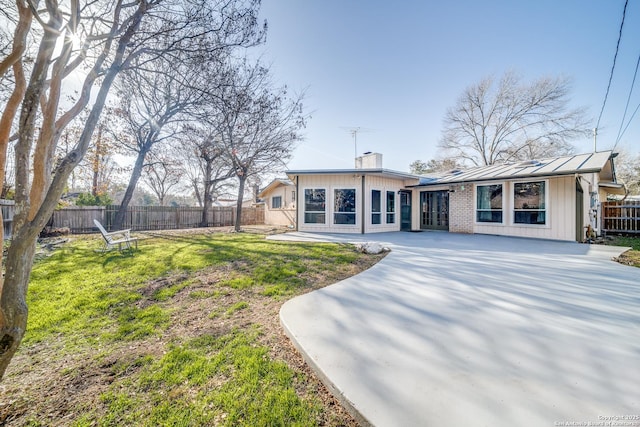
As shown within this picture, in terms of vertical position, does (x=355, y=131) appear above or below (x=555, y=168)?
above

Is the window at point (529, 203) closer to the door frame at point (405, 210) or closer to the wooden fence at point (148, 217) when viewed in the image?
the door frame at point (405, 210)

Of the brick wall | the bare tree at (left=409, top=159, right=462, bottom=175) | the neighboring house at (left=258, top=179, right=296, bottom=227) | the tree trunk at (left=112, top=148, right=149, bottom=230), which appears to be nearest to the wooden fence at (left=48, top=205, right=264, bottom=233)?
the tree trunk at (left=112, top=148, right=149, bottom=230)

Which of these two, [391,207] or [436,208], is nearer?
[391,207]

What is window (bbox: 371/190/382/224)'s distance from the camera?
38.6ft

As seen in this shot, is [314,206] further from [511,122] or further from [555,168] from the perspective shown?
[511,122]

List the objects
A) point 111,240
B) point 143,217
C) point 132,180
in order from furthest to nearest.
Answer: point 143,217, point 132,180, point 111,240

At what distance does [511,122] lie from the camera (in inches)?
854

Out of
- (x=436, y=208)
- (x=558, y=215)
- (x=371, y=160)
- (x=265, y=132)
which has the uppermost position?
(x=265, y=132)

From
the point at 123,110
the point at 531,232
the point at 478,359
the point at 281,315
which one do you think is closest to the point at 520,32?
the point at 531,232

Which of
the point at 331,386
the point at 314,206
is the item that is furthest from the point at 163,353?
the point at 314,206

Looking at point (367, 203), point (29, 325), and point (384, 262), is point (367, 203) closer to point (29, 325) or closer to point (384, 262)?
point (384, 262)

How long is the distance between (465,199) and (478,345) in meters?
10.5

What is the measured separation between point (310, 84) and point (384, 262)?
30.5 feet

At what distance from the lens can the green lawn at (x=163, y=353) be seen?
5.74 ft
